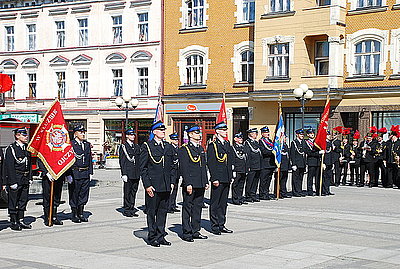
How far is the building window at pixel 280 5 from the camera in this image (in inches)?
1220

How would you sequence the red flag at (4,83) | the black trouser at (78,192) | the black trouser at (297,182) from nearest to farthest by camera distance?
1. the black trouser at (78,192)
2. the red flag at (4,83)
3. the black trouser at (297,182)

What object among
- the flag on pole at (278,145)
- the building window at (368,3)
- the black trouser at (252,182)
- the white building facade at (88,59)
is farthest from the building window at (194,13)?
the black trouser at (252,182)

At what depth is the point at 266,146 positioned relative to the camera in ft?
60.0

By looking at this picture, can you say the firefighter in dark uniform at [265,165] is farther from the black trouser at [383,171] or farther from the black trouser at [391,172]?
the black trouser at [383,171]

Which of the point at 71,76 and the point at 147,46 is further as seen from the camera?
the point at 71,76

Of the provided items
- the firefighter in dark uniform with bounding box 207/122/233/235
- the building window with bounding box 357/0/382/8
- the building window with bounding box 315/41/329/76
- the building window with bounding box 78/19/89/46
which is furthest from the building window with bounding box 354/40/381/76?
the firefighter in dark uniform with bounding box 207/122/233/235

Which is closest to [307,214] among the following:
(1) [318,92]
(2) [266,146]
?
(2) [266,146]

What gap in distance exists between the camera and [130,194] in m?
14.7

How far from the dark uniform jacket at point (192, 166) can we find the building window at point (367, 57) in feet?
64.3

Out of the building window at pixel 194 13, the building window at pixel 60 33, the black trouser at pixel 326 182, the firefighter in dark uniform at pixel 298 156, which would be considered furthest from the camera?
the building window at pixel 60 33

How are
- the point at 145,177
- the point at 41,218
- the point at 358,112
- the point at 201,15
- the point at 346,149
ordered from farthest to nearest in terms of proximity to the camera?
1. the point at 201,15
2. the point at 358,112
3. the point at 346,149
4. the point at 41,218
5. the point at 145,177

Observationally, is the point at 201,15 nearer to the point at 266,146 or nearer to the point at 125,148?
the point at 266,146

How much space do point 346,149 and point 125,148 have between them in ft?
36.0

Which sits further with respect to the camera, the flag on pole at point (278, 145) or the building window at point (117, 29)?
the building window at point (117, 29)
